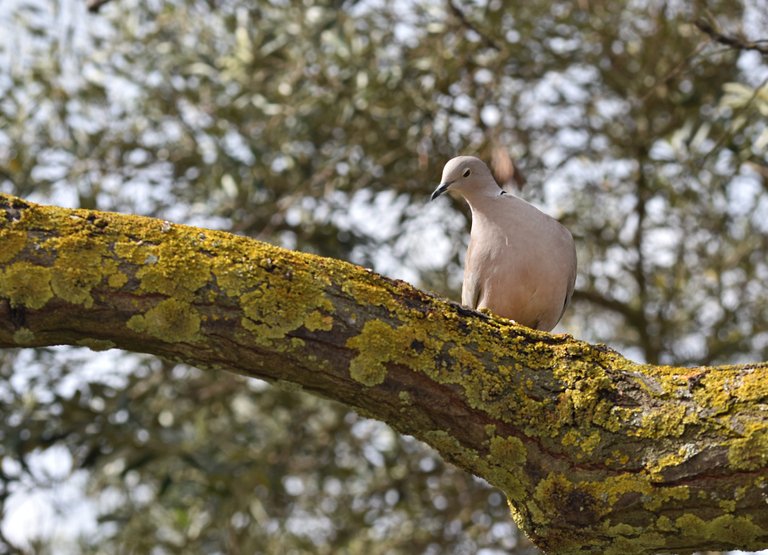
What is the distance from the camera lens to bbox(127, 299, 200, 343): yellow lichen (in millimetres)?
2781

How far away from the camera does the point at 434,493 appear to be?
26.7 ft

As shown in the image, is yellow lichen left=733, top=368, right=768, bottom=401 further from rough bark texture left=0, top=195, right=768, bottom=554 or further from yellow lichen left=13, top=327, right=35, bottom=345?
yellow lichen left=13, top=327, right=35, bottom=345

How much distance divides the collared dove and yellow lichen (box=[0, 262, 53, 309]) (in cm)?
236

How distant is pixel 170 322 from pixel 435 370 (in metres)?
0.77

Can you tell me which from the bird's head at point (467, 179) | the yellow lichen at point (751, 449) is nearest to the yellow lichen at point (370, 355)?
the yellow lichen at point (751, 449)

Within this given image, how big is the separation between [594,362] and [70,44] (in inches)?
211

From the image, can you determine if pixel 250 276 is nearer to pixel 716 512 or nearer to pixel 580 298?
pixel 716 512

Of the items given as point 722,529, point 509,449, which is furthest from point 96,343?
point 722,529

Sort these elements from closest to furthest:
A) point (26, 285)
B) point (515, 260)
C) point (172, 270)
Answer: point (26, 285)
point (172, 270)
point (515, 260)

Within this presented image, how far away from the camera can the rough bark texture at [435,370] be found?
2.78 metres

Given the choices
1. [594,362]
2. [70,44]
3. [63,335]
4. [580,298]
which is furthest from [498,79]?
[63,335]

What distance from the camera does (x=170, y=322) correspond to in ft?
9.16

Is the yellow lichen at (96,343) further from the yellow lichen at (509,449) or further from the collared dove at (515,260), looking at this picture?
the collared dove at (515,260)

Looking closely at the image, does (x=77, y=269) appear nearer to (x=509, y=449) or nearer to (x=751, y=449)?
(x=509, y=449)
